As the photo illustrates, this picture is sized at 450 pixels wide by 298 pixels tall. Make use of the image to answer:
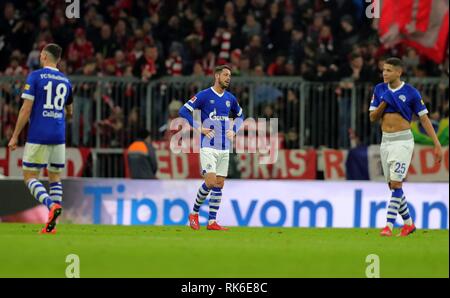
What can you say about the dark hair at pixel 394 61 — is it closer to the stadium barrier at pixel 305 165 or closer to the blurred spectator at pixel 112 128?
the stadium barrier at pixel 305 165

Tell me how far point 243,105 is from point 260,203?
277 cm

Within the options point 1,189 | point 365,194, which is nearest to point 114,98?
point 1,189

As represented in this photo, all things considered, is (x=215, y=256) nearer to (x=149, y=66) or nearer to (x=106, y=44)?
(x=149, y=66)

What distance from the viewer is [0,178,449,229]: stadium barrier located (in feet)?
75.5

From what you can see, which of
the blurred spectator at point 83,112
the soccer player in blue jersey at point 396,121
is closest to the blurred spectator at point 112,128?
the blurred spectator at point 83,112

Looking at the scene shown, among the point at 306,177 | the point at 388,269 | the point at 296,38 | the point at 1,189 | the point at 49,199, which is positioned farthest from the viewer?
the point at 296,38

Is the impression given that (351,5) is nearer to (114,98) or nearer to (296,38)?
(296,38)

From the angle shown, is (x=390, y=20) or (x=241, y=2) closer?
(x=390, y=20)

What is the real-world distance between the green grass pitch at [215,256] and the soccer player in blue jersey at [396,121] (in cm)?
Answer: 99

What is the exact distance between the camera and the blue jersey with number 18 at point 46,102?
51.8ft

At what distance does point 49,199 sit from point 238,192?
26.2 ft

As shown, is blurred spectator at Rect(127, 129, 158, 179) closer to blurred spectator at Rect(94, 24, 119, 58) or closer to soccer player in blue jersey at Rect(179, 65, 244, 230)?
blurred spectator at Rect(94, 24, 119, 58)

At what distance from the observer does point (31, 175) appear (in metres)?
16.2

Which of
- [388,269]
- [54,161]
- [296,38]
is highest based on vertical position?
[296,38]
